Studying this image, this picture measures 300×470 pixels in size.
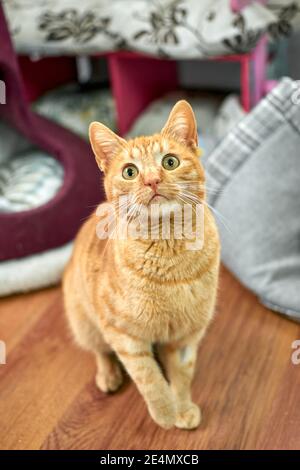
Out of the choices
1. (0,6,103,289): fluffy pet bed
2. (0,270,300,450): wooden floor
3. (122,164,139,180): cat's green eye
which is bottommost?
(0,270,300,450): wooden floor

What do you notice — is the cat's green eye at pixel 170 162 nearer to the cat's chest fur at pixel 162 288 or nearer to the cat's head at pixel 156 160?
the cat's head at pixel 156 160

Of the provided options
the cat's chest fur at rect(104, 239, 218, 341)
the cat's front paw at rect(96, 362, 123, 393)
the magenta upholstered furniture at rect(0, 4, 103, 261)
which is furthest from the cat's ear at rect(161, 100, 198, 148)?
the magenta upholstered furniture at rect(0, 4, 103, 261)

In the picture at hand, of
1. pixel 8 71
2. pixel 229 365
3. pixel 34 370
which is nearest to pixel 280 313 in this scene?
pixel 229 365

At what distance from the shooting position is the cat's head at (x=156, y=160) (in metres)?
0.71

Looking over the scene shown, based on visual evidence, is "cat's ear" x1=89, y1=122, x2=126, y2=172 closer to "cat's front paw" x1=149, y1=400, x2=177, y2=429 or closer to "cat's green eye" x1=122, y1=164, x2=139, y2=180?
"cat's green eye" x1=122, y1=164, x2=139, y2=180

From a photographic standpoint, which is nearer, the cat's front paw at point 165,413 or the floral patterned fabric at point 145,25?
the cat's front paw at point 165,413

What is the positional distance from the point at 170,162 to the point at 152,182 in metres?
0.05

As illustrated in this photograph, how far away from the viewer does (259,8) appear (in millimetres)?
1422

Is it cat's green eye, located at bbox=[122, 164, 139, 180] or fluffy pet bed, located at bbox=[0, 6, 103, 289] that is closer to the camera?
cat's green eye, located at bbox=[122, 164, 139, 180]

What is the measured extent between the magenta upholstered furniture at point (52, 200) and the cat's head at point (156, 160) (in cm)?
68

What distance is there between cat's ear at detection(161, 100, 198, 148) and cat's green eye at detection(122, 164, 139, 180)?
7cm

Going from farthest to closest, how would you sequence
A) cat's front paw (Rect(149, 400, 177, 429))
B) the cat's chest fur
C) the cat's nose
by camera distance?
cat's front paw (Rect(149, 400, 177, 429)) < the cat's chest fur < the cat's nose

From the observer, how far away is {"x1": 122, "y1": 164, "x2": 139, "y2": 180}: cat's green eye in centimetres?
73

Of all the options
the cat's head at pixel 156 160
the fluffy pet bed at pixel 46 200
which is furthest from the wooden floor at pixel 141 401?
the cat's head at pixel 156 160
